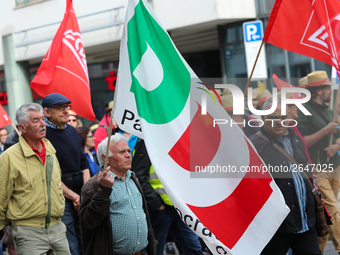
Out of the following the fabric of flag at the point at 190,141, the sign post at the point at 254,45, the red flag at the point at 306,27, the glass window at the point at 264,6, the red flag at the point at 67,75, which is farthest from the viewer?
the glass window at the point at 264,6

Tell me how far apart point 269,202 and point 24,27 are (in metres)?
14.9

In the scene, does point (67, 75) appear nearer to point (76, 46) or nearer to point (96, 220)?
point (76, 46)

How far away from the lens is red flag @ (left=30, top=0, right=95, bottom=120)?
6.59 metres

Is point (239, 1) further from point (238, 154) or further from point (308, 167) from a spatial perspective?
point (238, 154)

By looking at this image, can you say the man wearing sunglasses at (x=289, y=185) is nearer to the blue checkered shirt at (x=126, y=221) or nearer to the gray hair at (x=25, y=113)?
the blue checkered shirt at (x=126, y=221)

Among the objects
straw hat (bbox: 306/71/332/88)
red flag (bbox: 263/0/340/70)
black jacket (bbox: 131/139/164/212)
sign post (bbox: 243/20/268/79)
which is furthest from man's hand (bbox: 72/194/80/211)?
sign post (bbox: 243/20/268/79)

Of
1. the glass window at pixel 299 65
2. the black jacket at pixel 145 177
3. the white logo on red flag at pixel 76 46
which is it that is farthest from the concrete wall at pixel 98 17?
the black jacket at pixel 145 177

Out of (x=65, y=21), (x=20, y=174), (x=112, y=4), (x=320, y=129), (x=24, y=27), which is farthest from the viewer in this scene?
(x=24, y=27)

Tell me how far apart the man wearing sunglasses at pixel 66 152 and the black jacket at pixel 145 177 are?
2.12 ft

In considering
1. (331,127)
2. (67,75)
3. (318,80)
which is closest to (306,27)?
(331,127)

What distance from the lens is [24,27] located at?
17125mm

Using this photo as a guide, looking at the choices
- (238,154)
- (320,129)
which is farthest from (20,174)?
(320,129)

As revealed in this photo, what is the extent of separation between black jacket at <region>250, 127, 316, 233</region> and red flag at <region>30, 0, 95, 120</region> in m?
2.57

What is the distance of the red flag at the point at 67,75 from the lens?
21.6ft
